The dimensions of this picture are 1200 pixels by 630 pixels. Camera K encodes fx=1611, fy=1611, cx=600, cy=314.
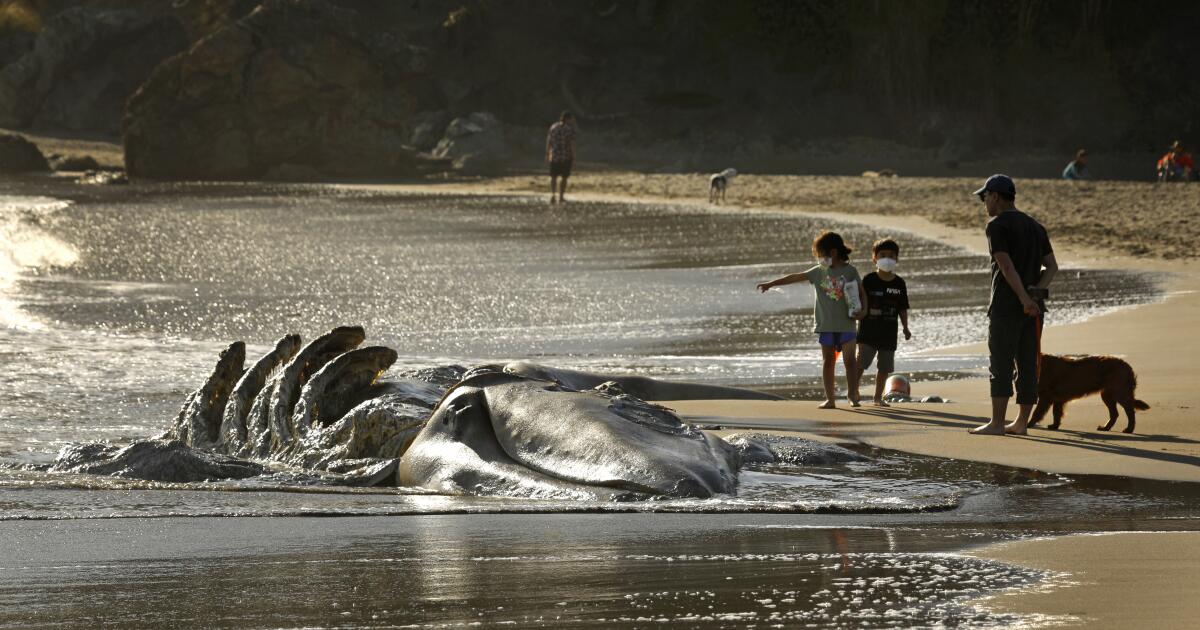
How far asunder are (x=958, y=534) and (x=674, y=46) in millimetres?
43735

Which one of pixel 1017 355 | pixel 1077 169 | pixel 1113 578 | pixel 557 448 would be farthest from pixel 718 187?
pixel 1113 578

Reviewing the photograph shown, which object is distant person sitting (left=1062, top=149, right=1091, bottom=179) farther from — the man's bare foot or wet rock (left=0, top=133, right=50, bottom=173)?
the man's bare foot

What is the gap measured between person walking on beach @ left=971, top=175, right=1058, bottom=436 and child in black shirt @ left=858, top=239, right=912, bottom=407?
5.74 ft

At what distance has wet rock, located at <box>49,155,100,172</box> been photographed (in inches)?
1547

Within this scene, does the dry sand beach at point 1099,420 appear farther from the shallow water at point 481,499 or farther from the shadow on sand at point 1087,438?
the shallow water at point 481,499

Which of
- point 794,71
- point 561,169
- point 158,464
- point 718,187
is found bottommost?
point 158,464

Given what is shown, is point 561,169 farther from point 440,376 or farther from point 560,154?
point 440,376

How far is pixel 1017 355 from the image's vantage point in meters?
7.99

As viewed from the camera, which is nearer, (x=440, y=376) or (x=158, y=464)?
(x=158, y=464)

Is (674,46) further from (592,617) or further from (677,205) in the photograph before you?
(592,617)

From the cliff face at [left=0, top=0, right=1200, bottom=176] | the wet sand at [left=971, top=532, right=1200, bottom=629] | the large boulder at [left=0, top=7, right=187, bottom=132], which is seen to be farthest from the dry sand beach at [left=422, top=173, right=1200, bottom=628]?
the large boulder at [left=0, top=7, right=187, bottom=132]

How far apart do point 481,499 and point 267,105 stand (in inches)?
1292

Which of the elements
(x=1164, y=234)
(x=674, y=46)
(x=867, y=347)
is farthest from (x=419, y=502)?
(x=674, y=46)

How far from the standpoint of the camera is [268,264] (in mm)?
18438
